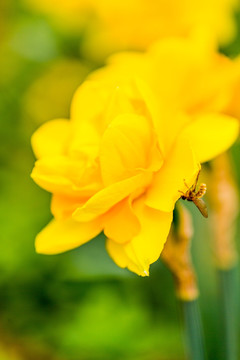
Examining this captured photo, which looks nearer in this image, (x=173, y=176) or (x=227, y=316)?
(x=173, y=176)

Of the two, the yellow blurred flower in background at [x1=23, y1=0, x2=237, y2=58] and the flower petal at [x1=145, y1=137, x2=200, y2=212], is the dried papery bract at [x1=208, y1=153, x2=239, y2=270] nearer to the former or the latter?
the flower petal at [x1=145, y1=137, x2=200, y2=212]

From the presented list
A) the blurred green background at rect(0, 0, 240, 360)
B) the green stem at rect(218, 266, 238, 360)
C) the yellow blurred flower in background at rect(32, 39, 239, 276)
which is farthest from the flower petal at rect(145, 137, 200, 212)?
the blurred green background at rect(0, 0, 240, 360)

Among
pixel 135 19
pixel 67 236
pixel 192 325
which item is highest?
pixel 135 19

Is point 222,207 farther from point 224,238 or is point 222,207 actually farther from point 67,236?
point 67,236

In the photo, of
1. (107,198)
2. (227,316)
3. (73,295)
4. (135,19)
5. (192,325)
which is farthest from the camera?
(135,19)

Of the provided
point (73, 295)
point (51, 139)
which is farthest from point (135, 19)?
point (51, 139)

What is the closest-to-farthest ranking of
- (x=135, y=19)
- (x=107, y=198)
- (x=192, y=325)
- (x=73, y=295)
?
(x=107, y=198), (x=192, y=325), (x=73, y=295), (x=135, y=19)
